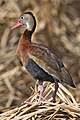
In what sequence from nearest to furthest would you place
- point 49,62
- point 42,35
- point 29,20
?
point 49,62
point 29,20
point 42,35

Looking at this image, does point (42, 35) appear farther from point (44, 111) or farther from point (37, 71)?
point (44, 111)

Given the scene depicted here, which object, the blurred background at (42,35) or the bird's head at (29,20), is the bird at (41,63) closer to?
the bird's head at (29,20)

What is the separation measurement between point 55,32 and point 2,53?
0.79 meters

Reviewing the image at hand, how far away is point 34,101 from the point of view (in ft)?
11.9

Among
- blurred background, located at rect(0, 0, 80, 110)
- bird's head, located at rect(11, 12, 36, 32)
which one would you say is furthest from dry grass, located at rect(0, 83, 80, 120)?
blurred background, located at rect(0, 0, 80, 110)

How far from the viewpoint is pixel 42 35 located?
7809 mm

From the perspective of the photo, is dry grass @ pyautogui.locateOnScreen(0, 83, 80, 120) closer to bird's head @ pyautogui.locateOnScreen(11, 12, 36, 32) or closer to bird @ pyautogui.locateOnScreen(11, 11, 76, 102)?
bird @ pyautogui.locateOnScreen(11, 11, 76, 102)

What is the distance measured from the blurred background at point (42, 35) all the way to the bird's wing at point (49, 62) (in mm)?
3348

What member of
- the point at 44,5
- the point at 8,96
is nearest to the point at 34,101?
the point at 8,96

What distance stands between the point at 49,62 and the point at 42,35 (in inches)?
163

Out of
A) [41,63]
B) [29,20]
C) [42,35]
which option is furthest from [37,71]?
[42,35]

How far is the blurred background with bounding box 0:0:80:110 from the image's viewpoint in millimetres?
7309

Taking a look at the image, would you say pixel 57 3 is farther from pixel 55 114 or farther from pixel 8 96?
pixel 55 114

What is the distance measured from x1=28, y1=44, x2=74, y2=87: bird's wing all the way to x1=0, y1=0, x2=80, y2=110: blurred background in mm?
3348
